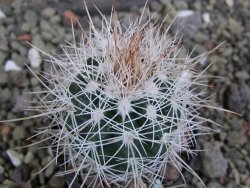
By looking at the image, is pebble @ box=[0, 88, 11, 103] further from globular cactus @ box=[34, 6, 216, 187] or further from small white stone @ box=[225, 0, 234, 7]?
small white stone @ box=[225, 0, 234, 7]

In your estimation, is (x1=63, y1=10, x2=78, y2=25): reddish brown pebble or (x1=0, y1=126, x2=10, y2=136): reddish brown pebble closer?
(x1=0, y1=126, x2=10, y2=136): reddish brown pebble

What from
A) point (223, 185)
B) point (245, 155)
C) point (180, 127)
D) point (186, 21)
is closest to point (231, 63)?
point (186, 21)

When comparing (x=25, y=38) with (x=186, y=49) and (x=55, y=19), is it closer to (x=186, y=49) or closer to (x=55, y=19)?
(x=55, y=19)

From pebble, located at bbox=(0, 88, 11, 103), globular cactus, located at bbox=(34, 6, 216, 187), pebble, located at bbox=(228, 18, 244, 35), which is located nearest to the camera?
globular cactus, located at bbox=(34, 6, 216, 187)

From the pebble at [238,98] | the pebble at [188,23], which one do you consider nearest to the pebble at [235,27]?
the pebble at [188,23]

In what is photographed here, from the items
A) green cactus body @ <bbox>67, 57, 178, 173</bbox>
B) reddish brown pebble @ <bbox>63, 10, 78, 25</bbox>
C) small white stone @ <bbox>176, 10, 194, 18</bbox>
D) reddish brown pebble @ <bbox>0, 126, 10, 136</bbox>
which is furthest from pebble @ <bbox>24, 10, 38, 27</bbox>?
green cactus body @ <bbox>67, 57, 178, 173</bbox>

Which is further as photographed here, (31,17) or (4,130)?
(31,17)

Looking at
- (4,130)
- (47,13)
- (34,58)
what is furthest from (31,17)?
(4,130)

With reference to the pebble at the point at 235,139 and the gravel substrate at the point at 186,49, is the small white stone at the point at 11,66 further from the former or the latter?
the pebble at the point at 235,139
